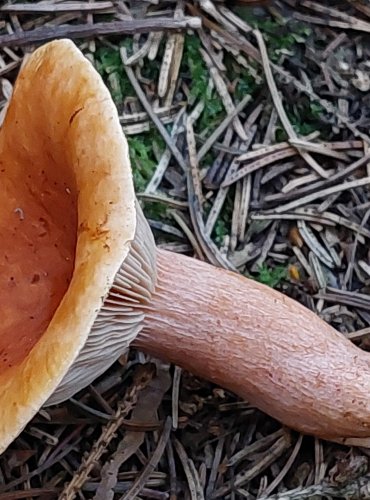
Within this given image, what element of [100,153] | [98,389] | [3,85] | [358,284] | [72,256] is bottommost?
[98,389]

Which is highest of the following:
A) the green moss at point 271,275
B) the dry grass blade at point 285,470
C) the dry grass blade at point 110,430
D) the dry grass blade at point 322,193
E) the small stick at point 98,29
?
the small stick at point 98,29

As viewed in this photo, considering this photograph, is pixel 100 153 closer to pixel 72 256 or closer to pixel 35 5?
pixel 72 256

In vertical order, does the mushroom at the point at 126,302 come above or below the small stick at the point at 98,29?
below

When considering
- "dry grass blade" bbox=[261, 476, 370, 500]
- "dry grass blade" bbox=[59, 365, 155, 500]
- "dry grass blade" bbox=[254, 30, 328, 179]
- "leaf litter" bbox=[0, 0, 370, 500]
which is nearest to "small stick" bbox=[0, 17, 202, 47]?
"leaf litter" bbox=[0, 0, 370, 500]

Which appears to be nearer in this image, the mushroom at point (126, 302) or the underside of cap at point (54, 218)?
the underside of cap at point (54, 218)

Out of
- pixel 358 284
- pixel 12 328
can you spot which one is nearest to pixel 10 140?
pixel 12 328

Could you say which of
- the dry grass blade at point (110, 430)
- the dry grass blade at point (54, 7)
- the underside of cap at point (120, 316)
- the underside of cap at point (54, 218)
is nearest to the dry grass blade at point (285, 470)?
the dry grass blade at point (110, 430)

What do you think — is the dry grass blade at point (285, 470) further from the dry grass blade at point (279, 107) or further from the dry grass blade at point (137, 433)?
the dry grass blade at point (279, 107)
